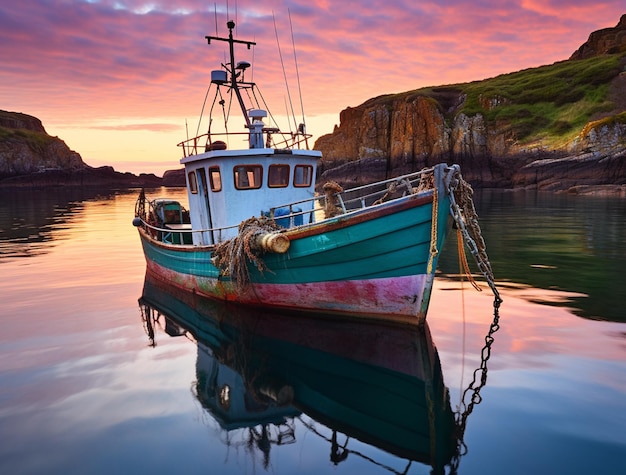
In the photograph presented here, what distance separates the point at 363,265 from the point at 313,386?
9.30 feet

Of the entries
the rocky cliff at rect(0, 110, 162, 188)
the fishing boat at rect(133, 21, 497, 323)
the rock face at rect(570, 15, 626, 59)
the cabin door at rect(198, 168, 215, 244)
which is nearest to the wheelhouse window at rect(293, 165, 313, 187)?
the fishing boat at rect(133, 21, 497, 323)

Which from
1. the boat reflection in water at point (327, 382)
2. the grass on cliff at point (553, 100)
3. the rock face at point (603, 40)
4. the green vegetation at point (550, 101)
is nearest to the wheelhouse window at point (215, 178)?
the boat reflection in water at point (327, 382)

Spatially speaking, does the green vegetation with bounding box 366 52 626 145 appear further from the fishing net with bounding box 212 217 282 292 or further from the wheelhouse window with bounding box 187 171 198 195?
the fishing net with bounding box 212 217 282 292

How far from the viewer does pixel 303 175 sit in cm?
1255

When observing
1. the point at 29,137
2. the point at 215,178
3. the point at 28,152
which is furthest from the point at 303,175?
the point at 29,137

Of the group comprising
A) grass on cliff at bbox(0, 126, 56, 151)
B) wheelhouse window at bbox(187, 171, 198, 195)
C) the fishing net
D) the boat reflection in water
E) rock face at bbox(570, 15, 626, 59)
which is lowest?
Result: the boat reflection in water

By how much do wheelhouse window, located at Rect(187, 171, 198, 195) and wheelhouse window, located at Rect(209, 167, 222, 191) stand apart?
0.97 m

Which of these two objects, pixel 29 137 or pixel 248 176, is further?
pixel 29 137

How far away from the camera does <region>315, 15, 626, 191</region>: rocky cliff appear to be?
5628 centimetres

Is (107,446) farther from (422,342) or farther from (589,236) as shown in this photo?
(589,236)

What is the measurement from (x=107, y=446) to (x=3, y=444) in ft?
4.27

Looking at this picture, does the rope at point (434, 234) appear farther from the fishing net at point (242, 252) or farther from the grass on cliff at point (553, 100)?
the grass on cliff at point (553, 100)

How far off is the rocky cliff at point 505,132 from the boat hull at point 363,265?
5008cm

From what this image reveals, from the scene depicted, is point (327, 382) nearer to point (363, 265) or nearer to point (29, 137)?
point (363, 265)
